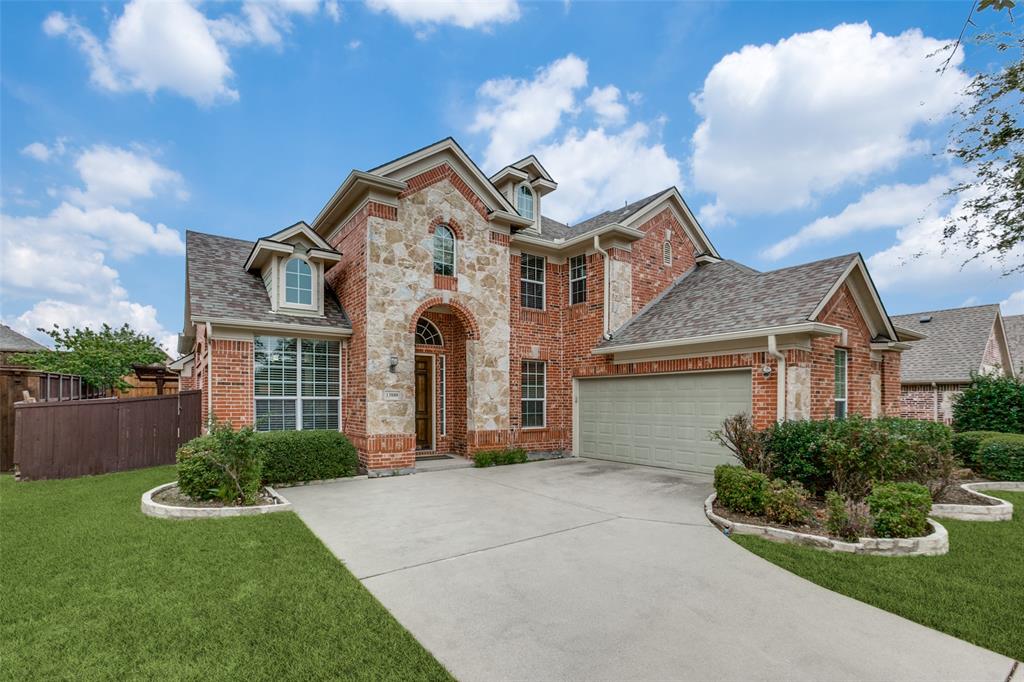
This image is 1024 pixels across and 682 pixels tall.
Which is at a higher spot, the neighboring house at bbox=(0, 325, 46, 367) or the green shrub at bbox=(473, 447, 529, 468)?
the neighboring house at bbox=(0, 325, 46, 367)

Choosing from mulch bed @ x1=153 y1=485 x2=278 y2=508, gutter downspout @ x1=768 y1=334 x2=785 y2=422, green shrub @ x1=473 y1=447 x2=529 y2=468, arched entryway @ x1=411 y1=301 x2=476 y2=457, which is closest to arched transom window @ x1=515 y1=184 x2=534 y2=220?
arched entryway @ x1=411 y1=301 x2=476 y2=457

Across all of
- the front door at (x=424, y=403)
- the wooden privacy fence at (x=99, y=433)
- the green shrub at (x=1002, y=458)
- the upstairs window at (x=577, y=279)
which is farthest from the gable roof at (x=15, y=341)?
the green shrub at (x=1002, y=458)

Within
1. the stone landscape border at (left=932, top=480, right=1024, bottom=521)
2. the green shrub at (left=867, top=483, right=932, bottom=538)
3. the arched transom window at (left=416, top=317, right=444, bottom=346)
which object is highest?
the arched transom window at (left=416, top=317, right=444, bottom=346)

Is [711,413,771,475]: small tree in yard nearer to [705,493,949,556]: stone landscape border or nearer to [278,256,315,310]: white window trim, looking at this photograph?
[705,493,949,556]: stone landscape border

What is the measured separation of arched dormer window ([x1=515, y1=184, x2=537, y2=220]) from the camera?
1470cm

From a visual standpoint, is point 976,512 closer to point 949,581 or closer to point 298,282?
point 949,581

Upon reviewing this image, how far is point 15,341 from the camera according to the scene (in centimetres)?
2514

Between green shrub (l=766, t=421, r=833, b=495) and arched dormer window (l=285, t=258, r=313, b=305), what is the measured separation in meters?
10.1

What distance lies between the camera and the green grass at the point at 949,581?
3752 millimetres

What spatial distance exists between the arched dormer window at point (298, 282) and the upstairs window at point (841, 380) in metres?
12.3

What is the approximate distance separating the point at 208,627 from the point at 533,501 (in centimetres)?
515

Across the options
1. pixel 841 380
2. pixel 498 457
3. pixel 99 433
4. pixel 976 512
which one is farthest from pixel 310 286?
pixel 976 512

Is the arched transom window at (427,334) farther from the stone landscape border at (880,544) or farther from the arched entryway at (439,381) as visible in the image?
the stone landscape border at (880,544)

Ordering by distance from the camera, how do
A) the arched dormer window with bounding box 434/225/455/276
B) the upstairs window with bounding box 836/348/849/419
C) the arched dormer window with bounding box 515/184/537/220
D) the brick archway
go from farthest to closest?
the arched dormer window with bounding box 515/184/537/220
the arched dormer window with bounding box 434/225/455/276
the brick archway
the upstairs window with bounding box 836/348/849/419
